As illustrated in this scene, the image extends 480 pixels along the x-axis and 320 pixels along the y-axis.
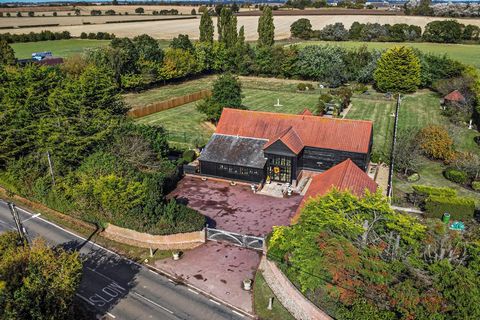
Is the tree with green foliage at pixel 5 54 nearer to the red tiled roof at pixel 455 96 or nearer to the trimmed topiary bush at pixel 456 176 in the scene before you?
the trimmed topiary bush at pixel 456 176

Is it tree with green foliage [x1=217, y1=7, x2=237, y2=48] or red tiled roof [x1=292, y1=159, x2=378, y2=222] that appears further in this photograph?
tree with green foliage [x1=217, y1=7, x2=237, y2=48]

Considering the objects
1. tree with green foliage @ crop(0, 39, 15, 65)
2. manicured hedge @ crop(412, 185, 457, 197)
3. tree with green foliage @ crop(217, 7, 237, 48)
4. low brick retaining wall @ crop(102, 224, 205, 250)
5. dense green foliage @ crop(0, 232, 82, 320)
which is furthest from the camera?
tree with green foliage @ crop(217, 7, 237, 48)

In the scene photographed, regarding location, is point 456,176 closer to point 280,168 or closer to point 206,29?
point 280,168

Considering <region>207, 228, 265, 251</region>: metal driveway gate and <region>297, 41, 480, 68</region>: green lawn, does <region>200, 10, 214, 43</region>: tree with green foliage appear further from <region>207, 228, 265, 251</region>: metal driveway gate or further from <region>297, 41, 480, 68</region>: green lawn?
<region>207, 228, 265, 251</region>: metal driveway gate

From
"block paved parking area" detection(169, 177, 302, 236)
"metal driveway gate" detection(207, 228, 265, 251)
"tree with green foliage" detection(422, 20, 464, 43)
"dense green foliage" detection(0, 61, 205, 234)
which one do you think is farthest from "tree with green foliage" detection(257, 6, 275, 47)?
"metal driveway gate" detection(207, 228, 265, 251)

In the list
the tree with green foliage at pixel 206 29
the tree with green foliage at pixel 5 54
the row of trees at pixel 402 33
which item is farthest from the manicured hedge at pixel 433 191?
the row of trees at pixel 402 33

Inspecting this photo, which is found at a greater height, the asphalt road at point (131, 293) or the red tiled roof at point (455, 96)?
the red tiled roof at point (455, 96)
